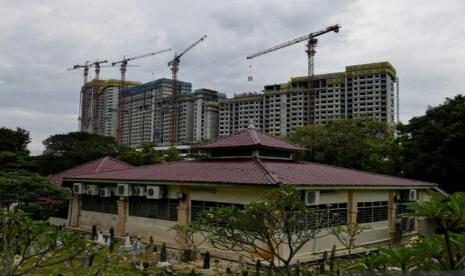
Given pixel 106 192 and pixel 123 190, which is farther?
pixel 106 192

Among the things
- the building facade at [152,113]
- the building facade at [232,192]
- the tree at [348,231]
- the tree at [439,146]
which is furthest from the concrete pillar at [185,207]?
the building facade at [152,113]

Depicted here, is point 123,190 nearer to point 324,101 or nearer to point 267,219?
point 267,219

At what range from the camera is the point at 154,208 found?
22.1m

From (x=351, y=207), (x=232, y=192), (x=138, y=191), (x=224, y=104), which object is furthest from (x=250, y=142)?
(x=224, y=104)

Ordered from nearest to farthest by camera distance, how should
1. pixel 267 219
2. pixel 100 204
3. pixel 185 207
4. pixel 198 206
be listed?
pixel 267 219, pixel 198 206, pixel 185 207, pixel 100 204

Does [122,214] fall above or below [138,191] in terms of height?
below

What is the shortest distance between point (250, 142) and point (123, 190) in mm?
6978

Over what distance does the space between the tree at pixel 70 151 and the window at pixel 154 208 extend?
23.5 meters

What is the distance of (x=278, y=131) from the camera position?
73500 mm

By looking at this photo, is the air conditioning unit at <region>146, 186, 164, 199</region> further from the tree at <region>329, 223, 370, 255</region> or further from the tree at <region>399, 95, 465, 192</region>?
the tree at <region>399, 95, 465, 192</region>

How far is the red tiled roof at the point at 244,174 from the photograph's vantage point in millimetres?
17709

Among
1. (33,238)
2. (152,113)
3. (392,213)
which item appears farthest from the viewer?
(152,113)

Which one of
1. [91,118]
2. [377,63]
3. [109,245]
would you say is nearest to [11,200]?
[109,245]

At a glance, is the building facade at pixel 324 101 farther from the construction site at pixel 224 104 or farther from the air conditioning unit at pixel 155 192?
the air conditioning unit at pixel 155 192
